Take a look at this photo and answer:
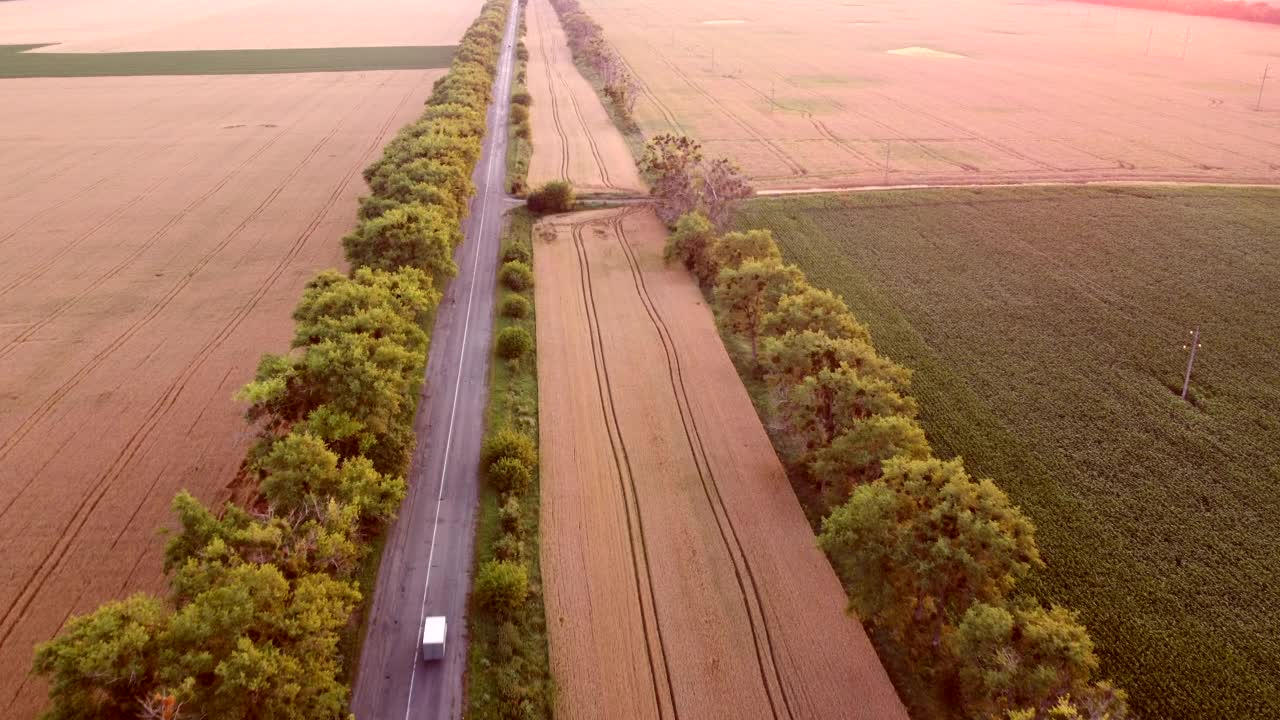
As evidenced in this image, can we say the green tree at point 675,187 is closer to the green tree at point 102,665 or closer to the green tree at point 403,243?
the green tree at point 403,243

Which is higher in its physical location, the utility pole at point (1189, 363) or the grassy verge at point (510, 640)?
the utility pole at point (1189, 363)

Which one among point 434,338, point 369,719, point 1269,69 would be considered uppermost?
point 1269,69

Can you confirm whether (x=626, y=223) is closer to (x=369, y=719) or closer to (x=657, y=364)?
(x=657, y=364)

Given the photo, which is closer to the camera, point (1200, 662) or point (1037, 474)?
point (1200, 662)

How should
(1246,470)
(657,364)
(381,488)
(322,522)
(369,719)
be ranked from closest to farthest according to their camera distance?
(369,719) → (322,522) → (381,488) → (1246,470) → (657,364)

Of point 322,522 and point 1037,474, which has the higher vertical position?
point 322,522

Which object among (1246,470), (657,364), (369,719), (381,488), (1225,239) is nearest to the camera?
(369,719)

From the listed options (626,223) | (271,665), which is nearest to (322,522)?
(271,665)

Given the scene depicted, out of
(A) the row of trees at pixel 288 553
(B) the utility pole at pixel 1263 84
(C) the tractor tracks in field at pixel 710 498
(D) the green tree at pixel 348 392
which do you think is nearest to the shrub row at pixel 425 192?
(A) the row of trees at pixel 288 553
